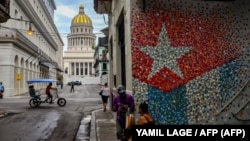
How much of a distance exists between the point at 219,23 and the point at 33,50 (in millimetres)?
42773

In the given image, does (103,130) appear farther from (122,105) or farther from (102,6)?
(102,6)

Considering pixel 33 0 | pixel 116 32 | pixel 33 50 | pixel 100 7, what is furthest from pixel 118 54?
pixel 33 0

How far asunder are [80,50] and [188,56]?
468ft

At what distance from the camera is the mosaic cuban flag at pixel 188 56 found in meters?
9.80

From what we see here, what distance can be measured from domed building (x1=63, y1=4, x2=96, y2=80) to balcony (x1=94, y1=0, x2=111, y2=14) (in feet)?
428

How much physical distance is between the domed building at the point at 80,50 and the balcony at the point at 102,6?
13039 cm

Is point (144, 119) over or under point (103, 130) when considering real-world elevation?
over

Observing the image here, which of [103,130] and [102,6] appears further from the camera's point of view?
[102,6]

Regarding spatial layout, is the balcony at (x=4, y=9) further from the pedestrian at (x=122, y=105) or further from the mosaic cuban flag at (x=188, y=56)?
the pedestrian at (x=122, y=105)

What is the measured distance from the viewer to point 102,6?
1880 cm

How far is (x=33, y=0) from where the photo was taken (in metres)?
53.6

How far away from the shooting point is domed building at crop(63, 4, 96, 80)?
151 meters

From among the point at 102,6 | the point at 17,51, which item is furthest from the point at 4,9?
the point at 17,51

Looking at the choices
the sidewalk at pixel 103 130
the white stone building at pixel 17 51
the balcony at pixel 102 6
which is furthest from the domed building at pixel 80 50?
the sidewalk at pixel 103 130
